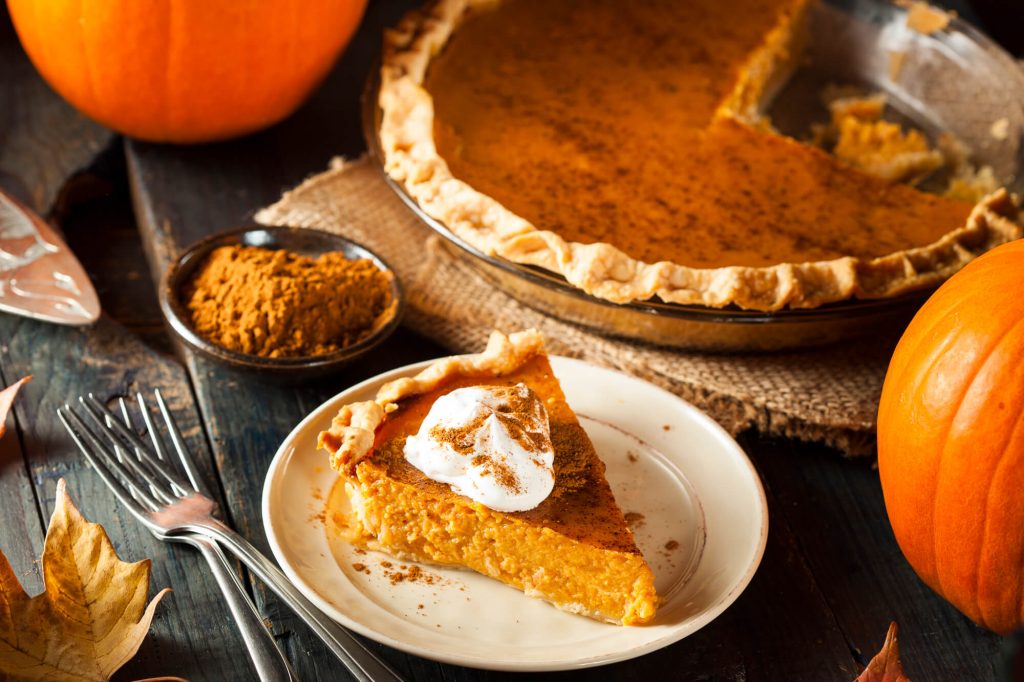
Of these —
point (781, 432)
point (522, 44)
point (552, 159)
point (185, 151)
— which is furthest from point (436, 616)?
point (522, 44)

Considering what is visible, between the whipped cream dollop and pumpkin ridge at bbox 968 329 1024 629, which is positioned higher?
pumpkin ridge at bbox 968 329 1024 629

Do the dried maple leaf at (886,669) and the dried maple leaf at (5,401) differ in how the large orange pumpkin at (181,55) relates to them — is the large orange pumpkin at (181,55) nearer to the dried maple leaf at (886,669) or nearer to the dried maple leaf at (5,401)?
the dried maple leaf at (5,401)

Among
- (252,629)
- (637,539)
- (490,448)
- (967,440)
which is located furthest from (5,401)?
(967,440)

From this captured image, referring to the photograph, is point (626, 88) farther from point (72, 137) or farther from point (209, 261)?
point (72, 137)

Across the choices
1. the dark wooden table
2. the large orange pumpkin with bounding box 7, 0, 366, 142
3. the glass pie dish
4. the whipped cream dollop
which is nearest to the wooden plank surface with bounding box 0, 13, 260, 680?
the dark wooden table

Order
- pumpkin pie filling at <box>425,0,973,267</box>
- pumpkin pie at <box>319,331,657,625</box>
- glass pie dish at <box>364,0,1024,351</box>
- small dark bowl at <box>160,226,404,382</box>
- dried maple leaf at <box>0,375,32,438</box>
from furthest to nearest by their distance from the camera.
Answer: pumpkin pie filling at <box>425,0,973,267</box> < glass pie dish at <box>364,0,1024,351</box> < small dark bowl at <box>160,226,404,382</box> < dried maple leaf at <box>0,375,32,438</box> < pumpkin pie at <box>319,331,657,625</box>

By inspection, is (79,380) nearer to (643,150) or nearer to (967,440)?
(643,150)

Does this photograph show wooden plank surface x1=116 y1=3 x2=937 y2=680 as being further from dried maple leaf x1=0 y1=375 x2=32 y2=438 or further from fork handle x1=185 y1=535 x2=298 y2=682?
dried maple leaf x1=0 y1=375 x2=32 y2=438
